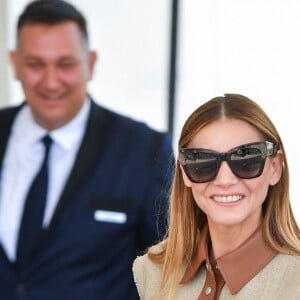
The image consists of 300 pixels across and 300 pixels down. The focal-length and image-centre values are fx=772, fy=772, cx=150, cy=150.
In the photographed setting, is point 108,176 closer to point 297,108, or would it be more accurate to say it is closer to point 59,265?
point 59,265

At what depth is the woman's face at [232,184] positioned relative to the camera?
1.55 m

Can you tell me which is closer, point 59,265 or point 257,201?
point 257,201

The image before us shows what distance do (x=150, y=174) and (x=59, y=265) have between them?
1.48ft

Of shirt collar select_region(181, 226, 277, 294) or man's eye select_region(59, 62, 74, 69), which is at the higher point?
man's eye select_region(59, 62, 74, 69)

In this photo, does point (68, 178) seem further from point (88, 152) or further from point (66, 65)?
point (66, 65)

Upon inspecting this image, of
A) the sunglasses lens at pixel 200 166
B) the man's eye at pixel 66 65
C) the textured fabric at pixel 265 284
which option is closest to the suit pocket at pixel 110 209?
the man's eye at pixel 66 65

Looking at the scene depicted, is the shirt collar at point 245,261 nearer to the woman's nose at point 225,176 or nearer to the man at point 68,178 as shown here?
the woman's nose at point 225,176

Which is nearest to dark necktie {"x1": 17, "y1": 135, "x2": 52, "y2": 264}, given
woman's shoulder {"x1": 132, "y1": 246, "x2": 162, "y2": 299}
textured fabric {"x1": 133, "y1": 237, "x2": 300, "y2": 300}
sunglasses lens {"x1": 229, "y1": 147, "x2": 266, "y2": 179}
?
woman's shoulder {"x1": 132, "y1": 246, "x2": 162, "y2": 299}

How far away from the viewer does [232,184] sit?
1.55 m

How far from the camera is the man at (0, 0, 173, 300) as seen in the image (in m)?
2.66

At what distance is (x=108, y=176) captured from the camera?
2.75 meters

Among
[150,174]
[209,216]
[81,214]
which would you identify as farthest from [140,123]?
[209,216]

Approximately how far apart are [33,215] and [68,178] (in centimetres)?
18

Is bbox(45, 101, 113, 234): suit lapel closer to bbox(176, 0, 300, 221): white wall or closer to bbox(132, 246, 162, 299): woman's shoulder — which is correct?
bbox(176, 0, 300, 221): white wall
